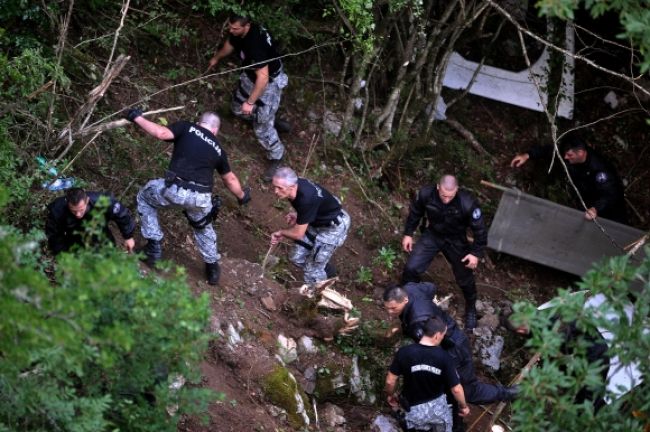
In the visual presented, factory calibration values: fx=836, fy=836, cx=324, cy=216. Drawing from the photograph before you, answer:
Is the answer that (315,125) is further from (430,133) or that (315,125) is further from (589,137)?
(589,137)

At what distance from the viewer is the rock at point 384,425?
25.7ft

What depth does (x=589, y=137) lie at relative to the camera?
11.7m

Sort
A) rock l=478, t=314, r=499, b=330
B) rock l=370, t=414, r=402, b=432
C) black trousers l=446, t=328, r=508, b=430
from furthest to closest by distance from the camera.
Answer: rock l=478, t=314, r=499, b=330, rock l=370, t=414, r=402, b=432, black trousers l=446, t=328, r=508, b=430

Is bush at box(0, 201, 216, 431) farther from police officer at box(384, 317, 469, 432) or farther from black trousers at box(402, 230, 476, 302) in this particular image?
black trousers at box(402, 230, 476, 302)

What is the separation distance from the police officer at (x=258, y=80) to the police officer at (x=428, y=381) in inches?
134

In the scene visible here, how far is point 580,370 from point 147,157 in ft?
17.0

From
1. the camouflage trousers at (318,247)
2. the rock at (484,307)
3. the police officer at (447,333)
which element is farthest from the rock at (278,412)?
the rock at (484,307)

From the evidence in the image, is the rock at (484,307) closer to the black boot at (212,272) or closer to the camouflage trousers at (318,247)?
the camouflage trousers at (318,247)

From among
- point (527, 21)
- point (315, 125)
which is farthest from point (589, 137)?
point (315, 125)

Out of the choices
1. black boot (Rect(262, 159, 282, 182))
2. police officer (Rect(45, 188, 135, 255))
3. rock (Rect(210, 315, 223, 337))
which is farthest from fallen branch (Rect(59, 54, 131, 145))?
black boot (Rect(262, 159, 282, 182))

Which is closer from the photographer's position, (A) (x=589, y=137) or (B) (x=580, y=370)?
(B) (x=580, y=370)

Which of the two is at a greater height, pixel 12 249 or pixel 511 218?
pixel 12 249

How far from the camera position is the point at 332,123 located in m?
10.6

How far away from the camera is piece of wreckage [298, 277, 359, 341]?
26.8 feet
